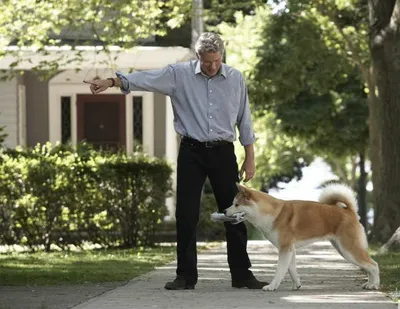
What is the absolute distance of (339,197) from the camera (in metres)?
10.3

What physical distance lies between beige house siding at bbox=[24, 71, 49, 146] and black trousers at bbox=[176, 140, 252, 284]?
629 inches

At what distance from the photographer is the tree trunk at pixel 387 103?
17484mm

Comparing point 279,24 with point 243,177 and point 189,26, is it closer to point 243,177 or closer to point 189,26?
point 189,26

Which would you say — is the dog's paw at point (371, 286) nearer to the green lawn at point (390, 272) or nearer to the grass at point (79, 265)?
the green lawn at point (390, 272)

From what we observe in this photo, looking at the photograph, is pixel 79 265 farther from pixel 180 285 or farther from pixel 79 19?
pixel 79 19

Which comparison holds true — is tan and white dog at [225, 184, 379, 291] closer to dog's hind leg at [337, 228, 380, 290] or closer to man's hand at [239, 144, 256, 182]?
dog's hind leg at [337, 228, 380, 290]

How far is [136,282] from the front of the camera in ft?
36.6

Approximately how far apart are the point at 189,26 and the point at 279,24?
2.26 meters

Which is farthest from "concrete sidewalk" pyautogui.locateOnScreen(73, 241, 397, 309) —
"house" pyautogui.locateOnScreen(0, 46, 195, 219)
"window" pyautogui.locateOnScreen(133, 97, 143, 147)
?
"window" pyautogui.locateOnScreen(133, 97, 143, 147)

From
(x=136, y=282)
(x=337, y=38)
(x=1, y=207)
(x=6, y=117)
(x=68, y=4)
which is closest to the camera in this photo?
(x=136, y=282)

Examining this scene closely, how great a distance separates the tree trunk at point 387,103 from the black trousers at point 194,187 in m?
7.64

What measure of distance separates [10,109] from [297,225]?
16.2 m

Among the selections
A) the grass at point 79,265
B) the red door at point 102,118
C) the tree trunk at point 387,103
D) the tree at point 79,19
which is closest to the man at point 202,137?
the grass at point 79,265

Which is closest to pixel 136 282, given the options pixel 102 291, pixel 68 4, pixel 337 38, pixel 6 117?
pixel 102 291
